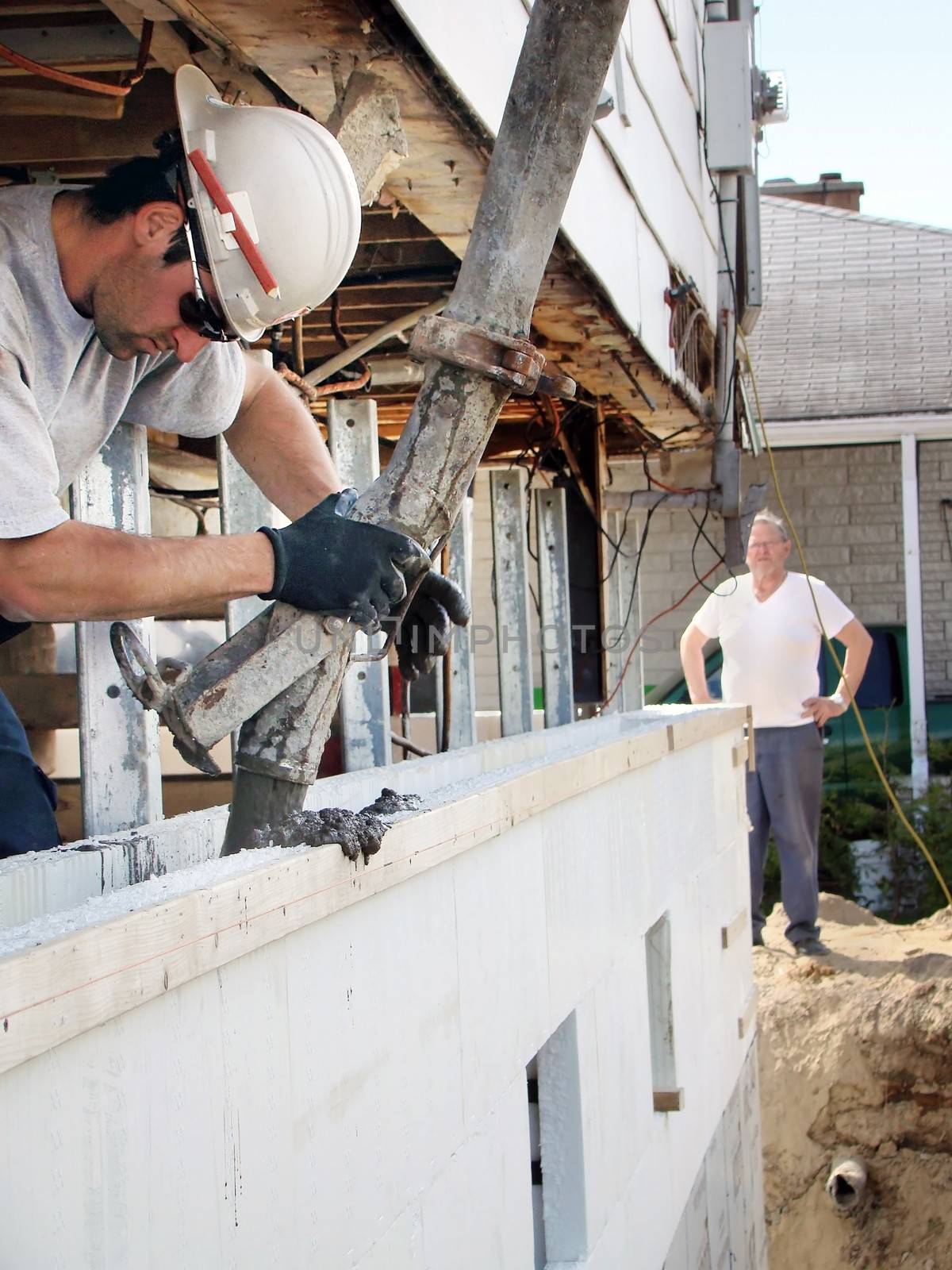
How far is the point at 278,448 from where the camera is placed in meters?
2.84

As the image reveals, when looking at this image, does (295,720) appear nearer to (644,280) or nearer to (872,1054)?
(644,280)

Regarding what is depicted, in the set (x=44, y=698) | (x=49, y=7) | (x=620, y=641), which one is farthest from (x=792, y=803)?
(x=49, y=7)

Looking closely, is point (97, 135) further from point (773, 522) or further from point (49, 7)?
point (773, 522)

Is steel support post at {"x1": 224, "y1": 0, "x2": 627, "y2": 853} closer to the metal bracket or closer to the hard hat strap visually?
the metal bracket

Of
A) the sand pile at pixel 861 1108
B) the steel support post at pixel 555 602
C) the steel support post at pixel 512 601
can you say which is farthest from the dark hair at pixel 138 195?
the sand pile at pixel 861 1108

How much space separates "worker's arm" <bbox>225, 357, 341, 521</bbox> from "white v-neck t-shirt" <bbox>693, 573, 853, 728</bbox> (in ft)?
17.1

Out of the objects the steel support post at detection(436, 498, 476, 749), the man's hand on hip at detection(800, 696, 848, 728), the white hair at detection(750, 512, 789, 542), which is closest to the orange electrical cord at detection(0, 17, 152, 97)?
the steel support post at detection(436, 498, 476, 749)

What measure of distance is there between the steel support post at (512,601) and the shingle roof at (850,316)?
19.9ft

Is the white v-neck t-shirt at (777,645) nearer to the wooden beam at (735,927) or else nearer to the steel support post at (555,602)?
the wooden beam at (735,927)

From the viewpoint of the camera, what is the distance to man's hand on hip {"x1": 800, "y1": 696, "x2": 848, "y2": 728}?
7547mm

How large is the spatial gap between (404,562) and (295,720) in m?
0.31

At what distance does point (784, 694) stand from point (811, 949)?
1.53 metres

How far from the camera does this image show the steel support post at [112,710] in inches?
100

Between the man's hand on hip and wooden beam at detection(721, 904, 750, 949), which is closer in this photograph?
wooden beam at detection(721, 904, 750, 949)
